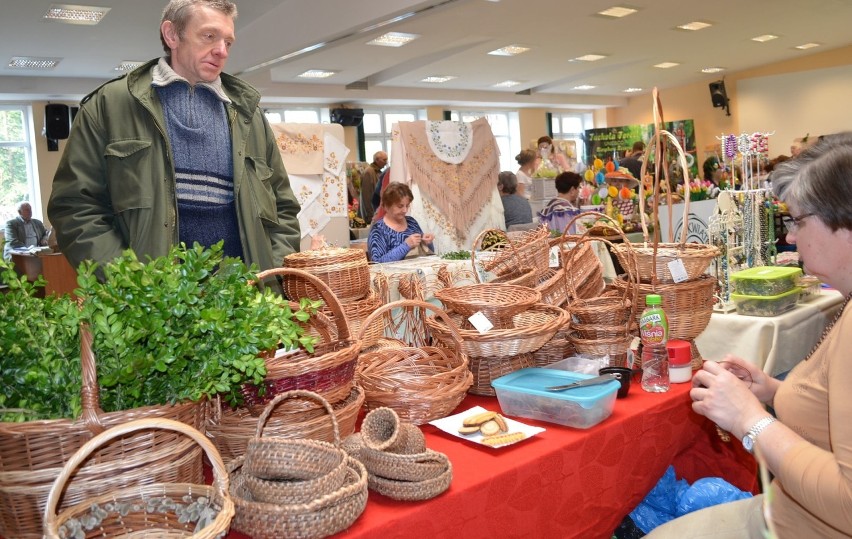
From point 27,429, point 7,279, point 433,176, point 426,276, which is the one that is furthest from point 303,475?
point 433,176

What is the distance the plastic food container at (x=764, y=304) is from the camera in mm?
3075

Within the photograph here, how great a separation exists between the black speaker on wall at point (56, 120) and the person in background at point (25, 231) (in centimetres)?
162

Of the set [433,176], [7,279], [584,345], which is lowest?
[584,345]

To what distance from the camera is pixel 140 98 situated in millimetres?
2062

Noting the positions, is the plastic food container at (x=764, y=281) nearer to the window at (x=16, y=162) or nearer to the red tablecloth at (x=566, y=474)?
the red tablecloth at (x=566, y=474)

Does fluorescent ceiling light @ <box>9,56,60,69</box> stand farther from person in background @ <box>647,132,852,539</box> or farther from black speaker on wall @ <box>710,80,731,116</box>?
black speaker on wall @ <box>710,80,731,116</box>

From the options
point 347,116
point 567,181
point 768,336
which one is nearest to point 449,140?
point 567,181

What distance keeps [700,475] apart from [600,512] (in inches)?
20.1

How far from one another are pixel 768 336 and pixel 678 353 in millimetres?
1314

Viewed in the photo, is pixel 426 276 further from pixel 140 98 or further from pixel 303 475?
pixel 303 475

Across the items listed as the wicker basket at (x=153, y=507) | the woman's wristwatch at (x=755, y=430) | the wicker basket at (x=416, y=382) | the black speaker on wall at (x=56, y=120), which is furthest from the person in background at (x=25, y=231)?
the woman's wristwatch at (x=755, y=430)

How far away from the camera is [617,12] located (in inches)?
399

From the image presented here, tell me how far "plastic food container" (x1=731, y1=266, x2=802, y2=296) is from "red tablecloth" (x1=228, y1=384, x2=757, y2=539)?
49.0 inches

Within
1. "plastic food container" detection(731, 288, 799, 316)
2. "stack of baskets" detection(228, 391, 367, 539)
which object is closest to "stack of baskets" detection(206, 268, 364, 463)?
"stack of baskets" detection(228, 391, 367, 539)
